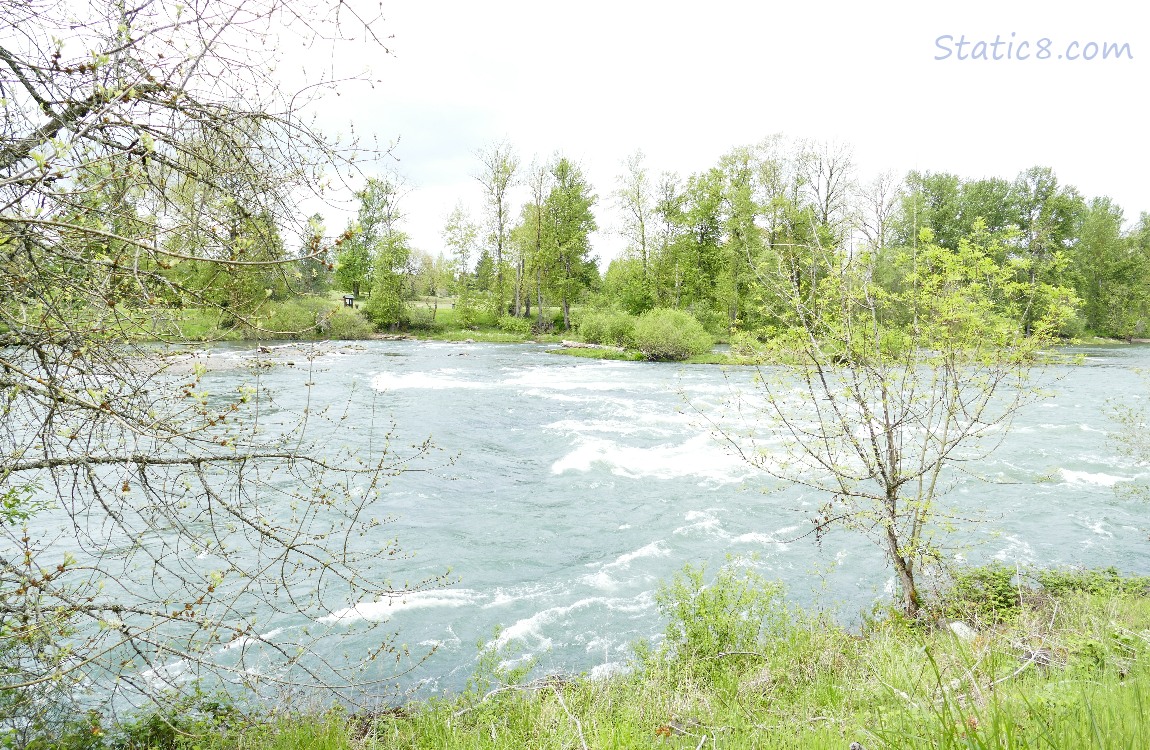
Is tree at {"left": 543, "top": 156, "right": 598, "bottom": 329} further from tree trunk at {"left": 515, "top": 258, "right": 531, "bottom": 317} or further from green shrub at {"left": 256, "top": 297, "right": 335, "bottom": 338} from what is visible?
green shrub at {"left": 256, "top": 297, "right": 335, "bottom": 338}

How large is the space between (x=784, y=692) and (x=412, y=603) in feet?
16.3

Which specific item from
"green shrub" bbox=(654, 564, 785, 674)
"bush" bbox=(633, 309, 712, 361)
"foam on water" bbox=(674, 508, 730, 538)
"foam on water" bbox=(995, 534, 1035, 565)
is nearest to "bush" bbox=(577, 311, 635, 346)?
"bush" bbox=(633, 309, 712, 361)

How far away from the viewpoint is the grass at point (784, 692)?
2641mm

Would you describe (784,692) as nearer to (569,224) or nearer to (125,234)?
(125,234)

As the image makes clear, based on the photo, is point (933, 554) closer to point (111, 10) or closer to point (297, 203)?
point (297, 203)

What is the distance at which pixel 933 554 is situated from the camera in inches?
272

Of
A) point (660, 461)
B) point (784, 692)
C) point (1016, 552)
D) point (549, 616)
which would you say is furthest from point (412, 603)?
point (1016, 552)

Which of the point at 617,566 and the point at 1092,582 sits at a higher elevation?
the point at 1092,582

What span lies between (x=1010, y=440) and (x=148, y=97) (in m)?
18.7

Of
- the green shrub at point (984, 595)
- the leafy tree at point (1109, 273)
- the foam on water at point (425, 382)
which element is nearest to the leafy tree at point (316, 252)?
the green shrub at point (984, 595)

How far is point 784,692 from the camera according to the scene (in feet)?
16.8

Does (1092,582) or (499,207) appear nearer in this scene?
(1092,582)

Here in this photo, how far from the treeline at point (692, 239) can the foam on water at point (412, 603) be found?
3346cm

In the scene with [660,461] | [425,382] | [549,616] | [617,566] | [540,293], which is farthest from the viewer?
[540,293]
